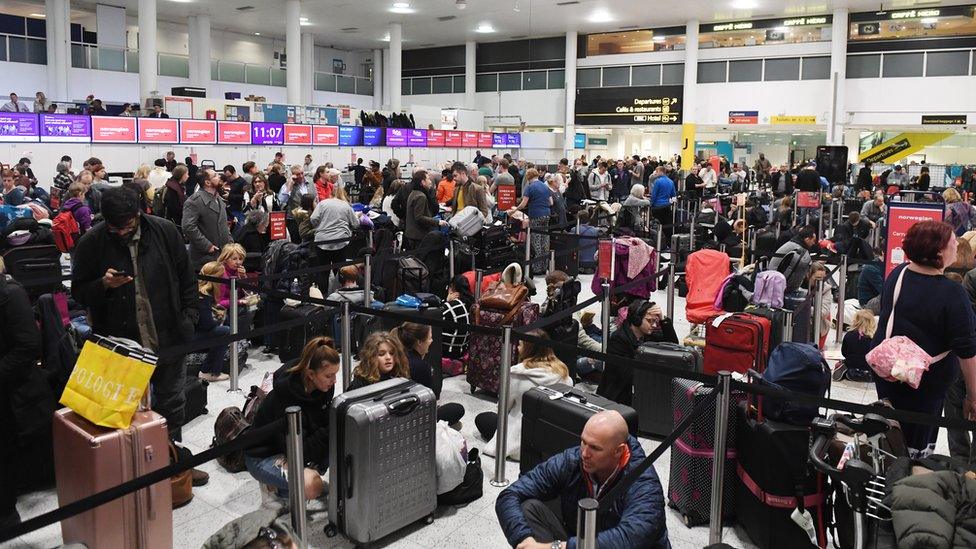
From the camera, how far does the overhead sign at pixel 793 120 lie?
2870cm

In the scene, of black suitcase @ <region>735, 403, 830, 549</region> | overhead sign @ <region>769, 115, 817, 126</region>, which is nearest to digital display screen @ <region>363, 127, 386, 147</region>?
overhead sign @ <region>769, 115, 817, 126</region>

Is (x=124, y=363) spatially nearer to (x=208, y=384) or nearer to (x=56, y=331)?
(x=56, y=331)

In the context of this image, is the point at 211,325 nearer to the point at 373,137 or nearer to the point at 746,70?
the point at 373,137

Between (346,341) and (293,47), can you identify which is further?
(293,47)

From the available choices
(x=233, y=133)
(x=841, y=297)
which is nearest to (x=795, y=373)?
(x=841, y=297)

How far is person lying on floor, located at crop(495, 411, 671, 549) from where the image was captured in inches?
124

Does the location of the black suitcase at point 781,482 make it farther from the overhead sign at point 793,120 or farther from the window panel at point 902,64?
the window panel at point 902,64

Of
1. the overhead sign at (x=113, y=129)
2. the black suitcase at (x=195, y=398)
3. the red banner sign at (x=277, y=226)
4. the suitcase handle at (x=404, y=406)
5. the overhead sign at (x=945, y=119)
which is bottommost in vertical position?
the black suitcase at (x=195, y=398)

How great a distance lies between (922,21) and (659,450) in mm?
28749

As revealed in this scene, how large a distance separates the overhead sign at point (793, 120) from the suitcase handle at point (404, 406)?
91.2 feet

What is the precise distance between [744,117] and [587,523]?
1162 inches

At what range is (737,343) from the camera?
6.24 m

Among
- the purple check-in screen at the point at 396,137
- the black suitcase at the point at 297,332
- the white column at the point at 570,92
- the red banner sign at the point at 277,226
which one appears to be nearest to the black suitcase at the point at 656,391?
the black suitcase at the point at 297,332

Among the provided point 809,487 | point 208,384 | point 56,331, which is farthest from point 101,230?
point 809,487
